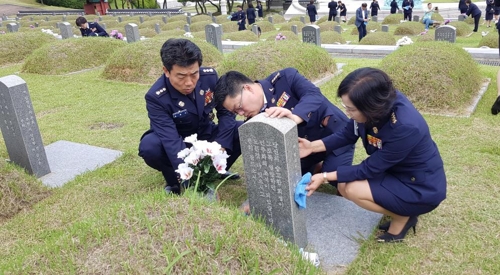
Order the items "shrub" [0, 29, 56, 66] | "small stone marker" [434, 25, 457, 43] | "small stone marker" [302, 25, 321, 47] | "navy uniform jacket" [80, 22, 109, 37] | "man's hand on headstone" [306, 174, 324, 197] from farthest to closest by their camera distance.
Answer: "shrub" [0, 29, 56, 66] → "navy uniform jacket" [80, 22, 109, 37] → "small stone marker" [302, 25, 321, 47] → "small stone marker" [434, 25, 457, 43] → "man's hand on headstone" [306, 174, 324, 197]

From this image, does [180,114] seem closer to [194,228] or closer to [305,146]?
[305,146]

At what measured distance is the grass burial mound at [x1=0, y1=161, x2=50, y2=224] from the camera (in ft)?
11.6

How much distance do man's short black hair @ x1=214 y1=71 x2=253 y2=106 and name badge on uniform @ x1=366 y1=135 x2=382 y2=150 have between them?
33.2 inches

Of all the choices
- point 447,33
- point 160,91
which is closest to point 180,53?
point 160,91

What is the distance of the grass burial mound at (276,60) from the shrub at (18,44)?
7.21 m

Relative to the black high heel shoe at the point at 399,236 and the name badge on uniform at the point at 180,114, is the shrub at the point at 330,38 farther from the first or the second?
the black high heel shoe at the point at 399,236

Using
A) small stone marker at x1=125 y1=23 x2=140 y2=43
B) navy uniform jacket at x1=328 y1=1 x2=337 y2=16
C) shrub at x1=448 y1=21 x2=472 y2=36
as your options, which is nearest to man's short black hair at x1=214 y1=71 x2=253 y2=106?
small stone marker at x1=125 y1=23 x2=140 y2=43

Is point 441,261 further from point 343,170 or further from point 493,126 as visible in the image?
point 493,126

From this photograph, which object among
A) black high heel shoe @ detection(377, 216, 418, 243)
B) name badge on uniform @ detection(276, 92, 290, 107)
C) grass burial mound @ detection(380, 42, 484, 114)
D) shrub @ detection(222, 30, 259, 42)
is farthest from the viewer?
shrub @ detection(222, 30, 259, 42)

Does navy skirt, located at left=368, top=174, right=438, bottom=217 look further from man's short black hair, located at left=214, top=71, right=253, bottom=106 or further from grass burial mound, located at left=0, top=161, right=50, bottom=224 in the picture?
grass burial mound, located at left=0, top=161, right=50, bottom=224

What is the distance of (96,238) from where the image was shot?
2078 mm

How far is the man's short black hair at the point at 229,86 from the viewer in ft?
9.30

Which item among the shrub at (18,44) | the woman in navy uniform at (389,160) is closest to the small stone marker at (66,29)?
the shrub at (18,44)

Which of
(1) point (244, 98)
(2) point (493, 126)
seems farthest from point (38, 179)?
(2) point (493, 126)
